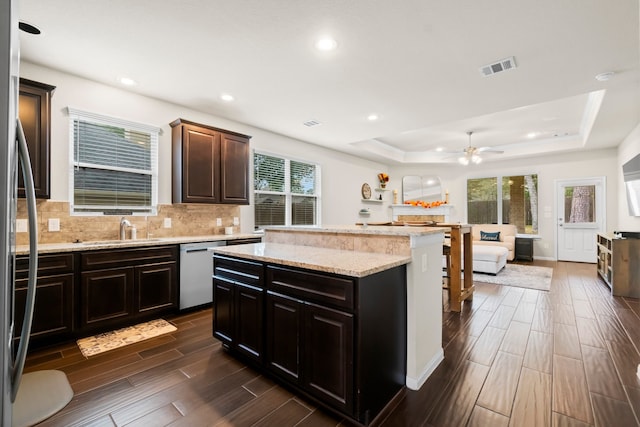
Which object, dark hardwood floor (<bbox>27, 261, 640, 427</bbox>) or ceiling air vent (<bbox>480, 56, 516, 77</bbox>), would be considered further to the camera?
ceiling air vent (<bbox>480, 56, 516, 77</bbox>)

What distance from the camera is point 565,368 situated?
2303 millimetres

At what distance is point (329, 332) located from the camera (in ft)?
5.76

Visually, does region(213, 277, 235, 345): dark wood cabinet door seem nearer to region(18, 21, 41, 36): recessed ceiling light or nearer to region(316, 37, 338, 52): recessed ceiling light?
region(316, 37, 338, 52): recessed ceiling light

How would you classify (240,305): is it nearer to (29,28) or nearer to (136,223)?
(136,223)

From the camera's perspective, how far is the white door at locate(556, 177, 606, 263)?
22.2ft

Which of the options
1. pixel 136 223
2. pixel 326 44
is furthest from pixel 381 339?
pixel 136 223

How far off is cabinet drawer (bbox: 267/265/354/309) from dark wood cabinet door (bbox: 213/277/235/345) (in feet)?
1.81

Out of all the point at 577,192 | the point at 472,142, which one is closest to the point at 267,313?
the point at 472,142

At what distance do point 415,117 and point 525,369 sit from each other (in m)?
3.55

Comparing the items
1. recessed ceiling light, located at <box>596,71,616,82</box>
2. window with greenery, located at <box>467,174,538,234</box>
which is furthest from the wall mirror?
recessed ceiling light, located at <box>596,71,616,82</box>

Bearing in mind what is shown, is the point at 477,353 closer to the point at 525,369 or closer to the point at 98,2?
the point at 525,369

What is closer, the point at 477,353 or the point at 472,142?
the point at 477,353

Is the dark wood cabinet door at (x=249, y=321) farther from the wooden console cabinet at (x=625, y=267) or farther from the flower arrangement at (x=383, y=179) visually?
the flower arrangement at (x=383, y=179)

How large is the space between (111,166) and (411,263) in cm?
361
